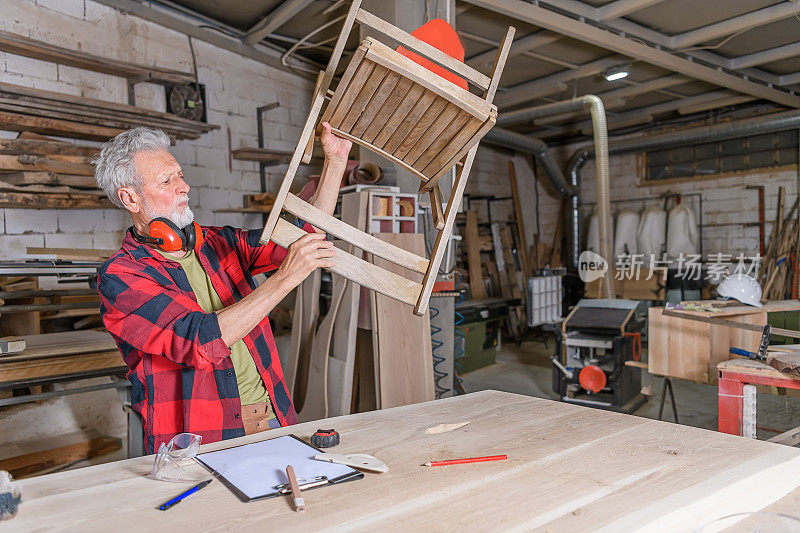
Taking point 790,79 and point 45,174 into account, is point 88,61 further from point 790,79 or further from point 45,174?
point 790,79

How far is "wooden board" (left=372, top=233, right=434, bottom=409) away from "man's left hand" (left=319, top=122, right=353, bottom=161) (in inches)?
73.3

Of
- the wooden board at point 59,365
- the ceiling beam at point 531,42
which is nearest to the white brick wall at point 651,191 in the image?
the ceiling beam at point 531,42

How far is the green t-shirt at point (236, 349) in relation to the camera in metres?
1.66

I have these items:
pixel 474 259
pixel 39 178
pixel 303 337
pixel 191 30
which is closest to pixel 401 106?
pixel 303 337

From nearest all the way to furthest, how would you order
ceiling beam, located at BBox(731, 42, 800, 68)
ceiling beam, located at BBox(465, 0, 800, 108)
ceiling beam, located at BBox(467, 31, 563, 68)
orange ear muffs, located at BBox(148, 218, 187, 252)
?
orange ear muffs, located at BBox(148, 218, 187, 252)
ceiling beam, located at BBox(465, 0, 800, 108)
ceiling beam, located at BBox(467, 31, 563, 68)
ceiling beam, located at BBox(731, 42, 800, 68)

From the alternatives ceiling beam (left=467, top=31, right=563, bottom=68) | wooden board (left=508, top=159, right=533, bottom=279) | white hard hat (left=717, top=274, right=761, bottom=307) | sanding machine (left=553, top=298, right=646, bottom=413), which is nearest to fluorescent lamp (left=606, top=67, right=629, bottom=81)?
ceiling beam (left=467, top=31, right=563, bottom=68)

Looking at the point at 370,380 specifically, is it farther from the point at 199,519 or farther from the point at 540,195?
the point at 540,195

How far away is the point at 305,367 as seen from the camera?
3.84 metres

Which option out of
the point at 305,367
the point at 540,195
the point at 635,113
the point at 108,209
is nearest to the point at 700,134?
the point at 635,113

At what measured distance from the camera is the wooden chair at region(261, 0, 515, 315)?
115 centimetres

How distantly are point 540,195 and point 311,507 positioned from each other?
8.40 metres

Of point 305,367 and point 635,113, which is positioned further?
point 635,113

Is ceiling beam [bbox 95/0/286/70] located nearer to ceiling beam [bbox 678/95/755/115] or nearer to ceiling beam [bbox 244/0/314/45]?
ceiling beam [bbox 244/0/314/45]

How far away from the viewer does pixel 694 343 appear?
303 cm
